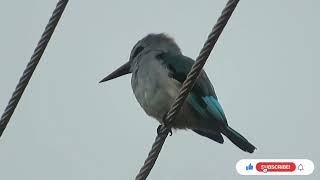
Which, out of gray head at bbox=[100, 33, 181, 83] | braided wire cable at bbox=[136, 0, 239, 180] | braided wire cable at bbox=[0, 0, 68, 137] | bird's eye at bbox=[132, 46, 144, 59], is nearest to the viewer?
braided wire cable at bbox=[136, 0, 239, 180]

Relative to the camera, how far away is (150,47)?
7.46m

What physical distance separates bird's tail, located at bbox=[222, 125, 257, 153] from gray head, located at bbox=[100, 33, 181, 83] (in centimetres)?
134

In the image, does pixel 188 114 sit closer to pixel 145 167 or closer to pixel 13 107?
pixel 145 167

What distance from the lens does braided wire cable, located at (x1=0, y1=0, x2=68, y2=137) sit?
4.06 meters

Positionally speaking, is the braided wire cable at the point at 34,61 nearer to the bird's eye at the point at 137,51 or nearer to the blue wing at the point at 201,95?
the blue wing at the point at 201,95

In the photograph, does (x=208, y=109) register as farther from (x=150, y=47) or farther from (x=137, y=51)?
(x=137, y=51)

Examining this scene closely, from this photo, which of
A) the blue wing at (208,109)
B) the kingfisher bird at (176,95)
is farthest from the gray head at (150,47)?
the blue wing at (208,109)

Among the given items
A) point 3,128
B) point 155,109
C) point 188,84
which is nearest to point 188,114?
point 155,109

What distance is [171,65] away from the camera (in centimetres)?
652

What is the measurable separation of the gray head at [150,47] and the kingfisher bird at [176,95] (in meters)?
0.53

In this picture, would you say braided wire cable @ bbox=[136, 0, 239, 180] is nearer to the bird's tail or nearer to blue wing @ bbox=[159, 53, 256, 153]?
blue wing @ bbox=[159, 53, 256, 153]

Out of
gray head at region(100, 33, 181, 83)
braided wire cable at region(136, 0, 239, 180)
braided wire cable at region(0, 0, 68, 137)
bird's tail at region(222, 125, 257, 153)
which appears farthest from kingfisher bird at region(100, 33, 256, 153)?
braided wire cable at region(0, 0, 68, 137)

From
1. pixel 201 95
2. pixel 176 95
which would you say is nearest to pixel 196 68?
pixel 176 95

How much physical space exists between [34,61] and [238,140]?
2603mm
